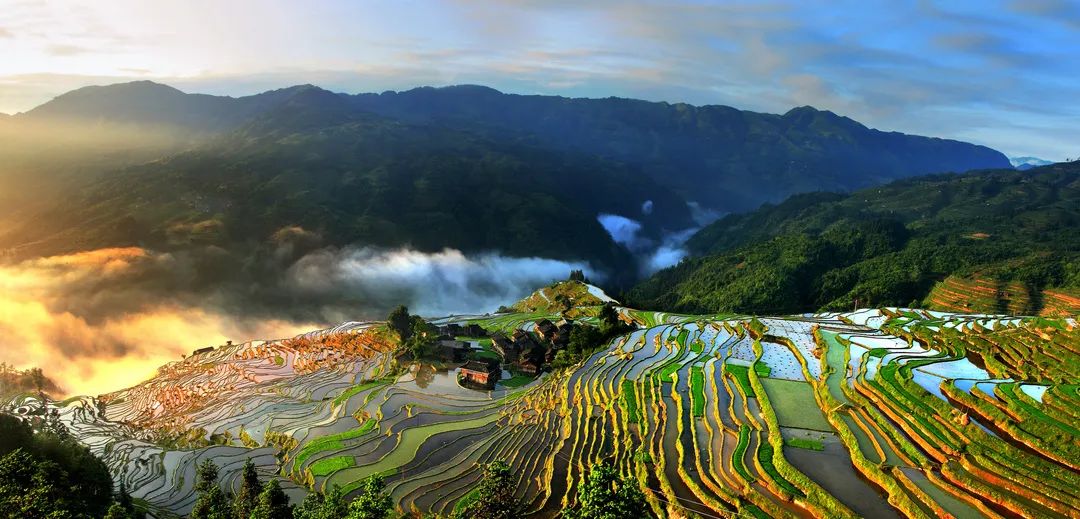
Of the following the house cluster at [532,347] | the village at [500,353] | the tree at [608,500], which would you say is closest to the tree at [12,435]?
the village at [500,353]

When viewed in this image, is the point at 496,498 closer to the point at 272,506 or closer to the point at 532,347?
the point at 272,506

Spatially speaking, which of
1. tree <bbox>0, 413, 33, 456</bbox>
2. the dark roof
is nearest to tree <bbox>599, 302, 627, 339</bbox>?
the dark roof

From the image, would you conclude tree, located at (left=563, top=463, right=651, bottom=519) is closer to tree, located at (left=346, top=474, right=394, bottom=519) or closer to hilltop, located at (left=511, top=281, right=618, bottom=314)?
tree, located at (left=346, top=474, right=394, bottom=519)

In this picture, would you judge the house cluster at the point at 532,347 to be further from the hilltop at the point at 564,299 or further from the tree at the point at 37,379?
the tree at the point at 37,379

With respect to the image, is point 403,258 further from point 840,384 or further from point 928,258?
point 840,384

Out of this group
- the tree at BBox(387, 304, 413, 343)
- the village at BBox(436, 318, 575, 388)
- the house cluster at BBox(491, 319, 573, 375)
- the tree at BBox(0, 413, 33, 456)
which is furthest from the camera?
the tree at BBox(387, 304, 413, 343)

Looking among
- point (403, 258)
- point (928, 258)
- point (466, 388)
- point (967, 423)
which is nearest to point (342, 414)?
point (466, 388)
